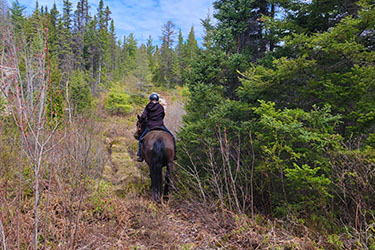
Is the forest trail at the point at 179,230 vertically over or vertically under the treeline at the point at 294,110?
under

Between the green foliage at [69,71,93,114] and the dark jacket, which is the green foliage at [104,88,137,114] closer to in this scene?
the green foliage at [69,71,93,114]

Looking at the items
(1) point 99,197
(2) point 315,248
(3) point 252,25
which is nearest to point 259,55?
(3) point 252,25

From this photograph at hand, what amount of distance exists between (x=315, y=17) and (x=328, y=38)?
1879mm

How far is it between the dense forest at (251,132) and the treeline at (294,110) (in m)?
0.03

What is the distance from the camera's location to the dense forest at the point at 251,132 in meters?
2.51

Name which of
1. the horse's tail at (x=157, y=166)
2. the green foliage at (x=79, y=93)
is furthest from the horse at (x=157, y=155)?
the green foliage at (x=79, y=93)

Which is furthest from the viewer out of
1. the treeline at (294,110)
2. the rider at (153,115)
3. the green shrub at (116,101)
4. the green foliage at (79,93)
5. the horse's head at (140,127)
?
the green shrub at (116,101)

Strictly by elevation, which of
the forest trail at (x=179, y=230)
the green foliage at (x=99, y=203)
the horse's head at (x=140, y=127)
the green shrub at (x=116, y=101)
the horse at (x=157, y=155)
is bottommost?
the forest trail at (x=179, y=230)

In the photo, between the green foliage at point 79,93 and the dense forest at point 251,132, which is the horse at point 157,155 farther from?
the green foliage at point 79,93

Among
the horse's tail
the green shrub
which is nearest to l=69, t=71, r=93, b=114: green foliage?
the green shrub

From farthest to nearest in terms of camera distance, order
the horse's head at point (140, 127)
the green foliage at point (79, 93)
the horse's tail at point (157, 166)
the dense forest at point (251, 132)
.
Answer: the green foliage at point (79, 93), the horse's head at point (140, 127), the horse's tail at point (157, 166), the dense forest at point (251, 132)

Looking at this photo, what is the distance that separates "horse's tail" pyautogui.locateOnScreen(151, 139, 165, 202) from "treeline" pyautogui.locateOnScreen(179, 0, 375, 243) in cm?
88

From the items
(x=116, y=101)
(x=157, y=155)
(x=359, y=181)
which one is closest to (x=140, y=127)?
(x=157, y=155)

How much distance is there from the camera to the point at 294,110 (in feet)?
13.6
